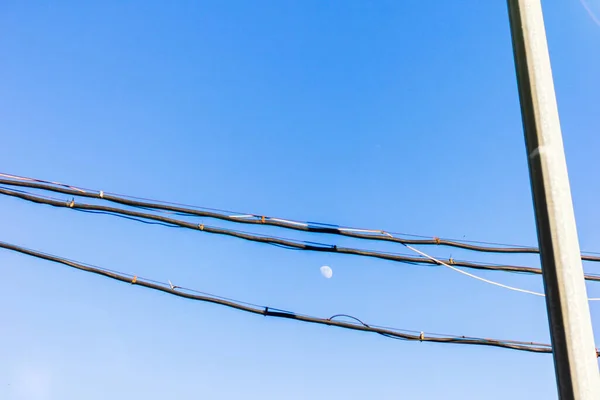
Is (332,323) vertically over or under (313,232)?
under

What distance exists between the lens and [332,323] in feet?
21.7

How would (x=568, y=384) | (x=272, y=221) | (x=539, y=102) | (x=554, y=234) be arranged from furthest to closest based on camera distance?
(x=272, y=221)
(x=539, y=102)
(x=554, y=234)
(x=568, y=384)

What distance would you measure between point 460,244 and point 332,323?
1894 millimetres

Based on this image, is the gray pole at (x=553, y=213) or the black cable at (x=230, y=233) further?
the black cable at (x=230, y=233)

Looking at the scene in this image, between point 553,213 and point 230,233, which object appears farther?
point 230,233

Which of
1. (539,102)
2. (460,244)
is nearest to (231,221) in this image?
(460,244)

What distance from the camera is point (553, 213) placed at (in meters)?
1.88

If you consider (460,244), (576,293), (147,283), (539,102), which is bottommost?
(576,293)

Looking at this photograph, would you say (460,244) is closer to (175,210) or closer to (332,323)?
(332,323)

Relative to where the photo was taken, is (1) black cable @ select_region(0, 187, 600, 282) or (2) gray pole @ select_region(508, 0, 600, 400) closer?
(2) gray pole @ select_region(508, 0, 600, 400)

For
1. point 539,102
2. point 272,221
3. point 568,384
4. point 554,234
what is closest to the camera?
point 568,384

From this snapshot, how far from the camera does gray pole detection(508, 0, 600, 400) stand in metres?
1.71

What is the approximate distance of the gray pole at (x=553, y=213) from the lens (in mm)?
1710

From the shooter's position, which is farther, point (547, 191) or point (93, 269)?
point (93, 269)
